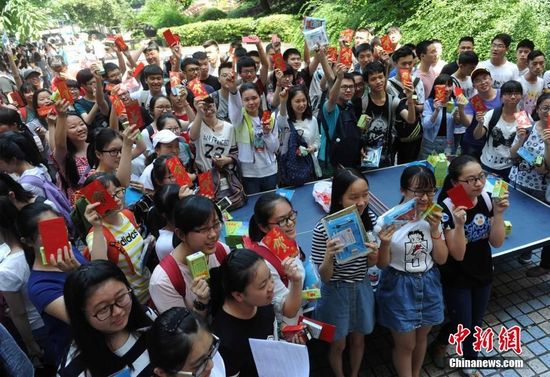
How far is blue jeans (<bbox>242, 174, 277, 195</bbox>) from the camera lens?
4.67 m

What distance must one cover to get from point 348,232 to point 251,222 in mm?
715

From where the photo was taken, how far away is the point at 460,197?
2.65 meters

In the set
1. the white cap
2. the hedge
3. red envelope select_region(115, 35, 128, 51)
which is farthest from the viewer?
the hedge

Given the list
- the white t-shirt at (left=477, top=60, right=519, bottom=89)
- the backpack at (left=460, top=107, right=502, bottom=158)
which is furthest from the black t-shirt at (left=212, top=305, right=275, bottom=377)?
the white t-shirt at (left=477, top=60, right=519, bottom=89)

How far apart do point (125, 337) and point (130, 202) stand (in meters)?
1.85

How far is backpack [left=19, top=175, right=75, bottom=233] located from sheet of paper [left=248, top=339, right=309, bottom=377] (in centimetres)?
220

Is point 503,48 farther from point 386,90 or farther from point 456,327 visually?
point 456,327

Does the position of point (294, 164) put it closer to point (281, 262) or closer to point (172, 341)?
point (281, 262)

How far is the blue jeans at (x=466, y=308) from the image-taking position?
306 cm

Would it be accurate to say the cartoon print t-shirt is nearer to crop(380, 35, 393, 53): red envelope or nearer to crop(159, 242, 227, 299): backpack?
crop(159, 242, 227, 299): backpack

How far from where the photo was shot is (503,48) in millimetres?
5949

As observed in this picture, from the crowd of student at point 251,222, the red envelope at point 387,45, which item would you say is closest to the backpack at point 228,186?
the crowd of student at point 251,222

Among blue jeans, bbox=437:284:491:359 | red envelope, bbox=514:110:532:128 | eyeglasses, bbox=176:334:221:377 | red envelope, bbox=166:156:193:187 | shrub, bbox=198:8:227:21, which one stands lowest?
blue jeans, bbox=437:284:491:359

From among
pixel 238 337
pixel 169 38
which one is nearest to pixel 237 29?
pixel 169 38
